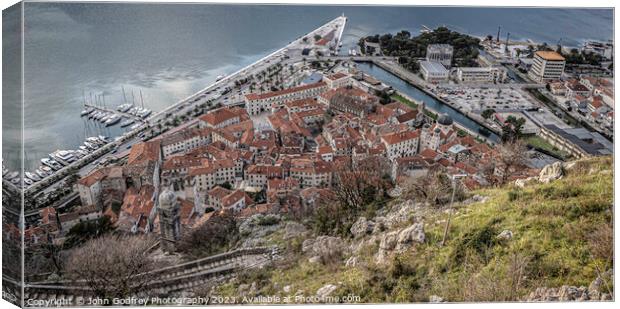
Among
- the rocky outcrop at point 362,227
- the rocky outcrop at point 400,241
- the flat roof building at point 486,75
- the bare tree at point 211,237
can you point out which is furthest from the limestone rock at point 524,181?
the bare tree at point 211,237

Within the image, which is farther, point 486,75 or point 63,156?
point 486,75

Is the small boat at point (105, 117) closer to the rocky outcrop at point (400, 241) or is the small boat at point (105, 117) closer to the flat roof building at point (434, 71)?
the rocky outcrop at point (400, 241)

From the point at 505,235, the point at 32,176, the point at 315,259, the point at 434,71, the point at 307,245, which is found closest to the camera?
the point at 505,235

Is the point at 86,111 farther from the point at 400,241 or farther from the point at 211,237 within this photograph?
A: the point at 400,241

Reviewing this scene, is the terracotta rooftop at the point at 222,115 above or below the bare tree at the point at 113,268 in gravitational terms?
above

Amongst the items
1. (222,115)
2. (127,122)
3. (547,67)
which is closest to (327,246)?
(222,115)

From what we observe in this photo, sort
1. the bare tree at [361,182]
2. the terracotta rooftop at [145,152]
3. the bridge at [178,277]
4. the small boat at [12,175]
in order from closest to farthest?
the bridge at [178,277] → the small boat at [12,175] → the bare tree at [361,182] → the terracotta rooftop at [145,152]

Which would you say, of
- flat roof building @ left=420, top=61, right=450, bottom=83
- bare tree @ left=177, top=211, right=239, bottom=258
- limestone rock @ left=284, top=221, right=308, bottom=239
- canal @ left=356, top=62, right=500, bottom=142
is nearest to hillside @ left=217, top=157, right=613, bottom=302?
limestone rock @ left=284, top=221, right=308, bottom=239

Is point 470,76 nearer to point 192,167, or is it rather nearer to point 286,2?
point 286,2
